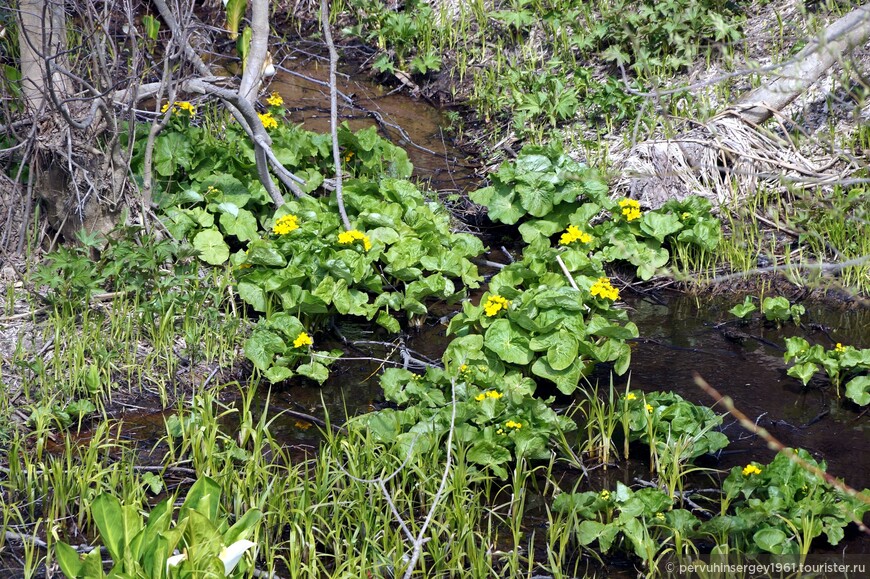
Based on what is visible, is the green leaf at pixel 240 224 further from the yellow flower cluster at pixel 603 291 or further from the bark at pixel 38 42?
the yellow flower cluster at pixel 603 291

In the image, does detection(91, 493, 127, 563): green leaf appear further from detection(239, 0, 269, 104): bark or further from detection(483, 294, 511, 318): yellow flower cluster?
detection(239, 0, 269, 104): bark

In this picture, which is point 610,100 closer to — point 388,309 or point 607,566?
point 388,309

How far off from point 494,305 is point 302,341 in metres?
0.93

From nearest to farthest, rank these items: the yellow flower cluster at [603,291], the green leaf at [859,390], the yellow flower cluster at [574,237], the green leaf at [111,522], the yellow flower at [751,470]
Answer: the green leaf at [111,522] → the yellow flower at [751,470] → the green leaf at [859,390] → the yellow flower cluster at [603,291] → the yellow flower cluster at [574,237]

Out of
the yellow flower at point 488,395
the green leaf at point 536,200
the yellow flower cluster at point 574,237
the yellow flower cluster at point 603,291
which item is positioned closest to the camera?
the yellow flower at point 488,395

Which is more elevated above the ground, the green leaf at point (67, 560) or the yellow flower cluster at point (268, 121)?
the yellow flower cluster at point (268, 121)

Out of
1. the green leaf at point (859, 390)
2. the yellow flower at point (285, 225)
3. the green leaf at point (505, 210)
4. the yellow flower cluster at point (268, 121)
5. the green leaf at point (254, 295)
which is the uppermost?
the yellow flower cluster at point (268, 121)

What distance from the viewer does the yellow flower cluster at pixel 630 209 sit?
211 inches

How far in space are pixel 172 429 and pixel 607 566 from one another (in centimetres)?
187

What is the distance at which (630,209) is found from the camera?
5375 mm

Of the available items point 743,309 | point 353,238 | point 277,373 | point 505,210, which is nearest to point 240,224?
point 353,238

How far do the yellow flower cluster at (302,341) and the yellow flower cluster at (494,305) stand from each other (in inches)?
34.0

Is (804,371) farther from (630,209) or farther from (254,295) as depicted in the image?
(254,295)

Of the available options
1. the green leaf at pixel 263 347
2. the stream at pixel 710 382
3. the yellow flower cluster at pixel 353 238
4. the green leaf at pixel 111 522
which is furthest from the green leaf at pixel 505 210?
the green leaf at pixel 111 522
